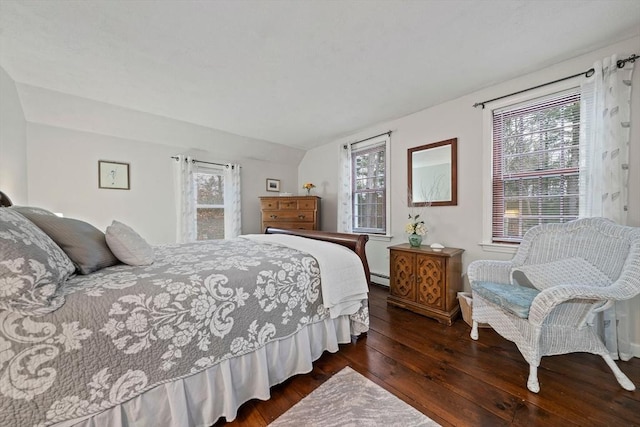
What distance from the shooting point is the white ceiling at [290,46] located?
146 centimetres

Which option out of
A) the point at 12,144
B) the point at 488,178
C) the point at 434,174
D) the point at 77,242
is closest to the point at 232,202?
the point at 12,144

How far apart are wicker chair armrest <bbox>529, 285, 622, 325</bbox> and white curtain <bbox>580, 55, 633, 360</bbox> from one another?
0.69 m

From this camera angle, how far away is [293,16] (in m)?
1.50

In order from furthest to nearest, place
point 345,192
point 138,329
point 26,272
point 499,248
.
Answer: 1. point 345,192
2. point 499,248
3. point 138,329
4. point 26,272

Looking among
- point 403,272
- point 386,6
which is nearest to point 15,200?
point 386,6

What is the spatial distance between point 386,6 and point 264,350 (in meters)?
2.22

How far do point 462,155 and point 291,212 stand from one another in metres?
2.63

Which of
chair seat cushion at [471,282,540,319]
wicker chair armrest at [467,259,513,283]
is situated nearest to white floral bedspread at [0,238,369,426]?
chair seat cushion at [471,282,540,319]

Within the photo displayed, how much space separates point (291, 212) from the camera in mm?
4070

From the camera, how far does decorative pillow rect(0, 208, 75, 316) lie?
808 millimetres

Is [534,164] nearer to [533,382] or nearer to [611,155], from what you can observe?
[611,155]

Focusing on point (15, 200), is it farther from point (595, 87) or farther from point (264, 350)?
point (595, 87)

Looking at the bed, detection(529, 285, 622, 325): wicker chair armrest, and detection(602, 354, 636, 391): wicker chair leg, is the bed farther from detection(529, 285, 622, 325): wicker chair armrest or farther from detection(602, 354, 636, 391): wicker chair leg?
detection(602, 354, 636, 391): wicker chair leg

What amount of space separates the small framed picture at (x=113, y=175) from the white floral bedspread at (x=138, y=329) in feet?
8.13
